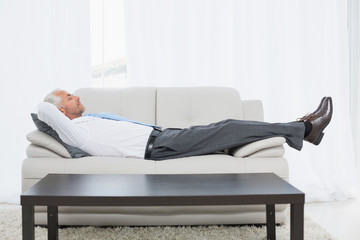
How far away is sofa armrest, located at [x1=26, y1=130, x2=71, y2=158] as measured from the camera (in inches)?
82.0

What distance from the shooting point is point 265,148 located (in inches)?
83.7

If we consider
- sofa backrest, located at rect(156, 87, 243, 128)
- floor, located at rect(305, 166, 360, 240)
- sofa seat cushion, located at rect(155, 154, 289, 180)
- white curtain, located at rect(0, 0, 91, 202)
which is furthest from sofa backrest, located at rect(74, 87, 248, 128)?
floor, located at rect(305, 166, 360, 240)

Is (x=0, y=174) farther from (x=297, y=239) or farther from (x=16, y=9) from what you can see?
(x=297, y=239)

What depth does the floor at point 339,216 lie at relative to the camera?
2.12 m

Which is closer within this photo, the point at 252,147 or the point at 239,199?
the point at 239,199

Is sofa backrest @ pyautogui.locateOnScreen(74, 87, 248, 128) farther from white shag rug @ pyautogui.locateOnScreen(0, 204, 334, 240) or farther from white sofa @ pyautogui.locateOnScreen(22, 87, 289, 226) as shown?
white shag rug @ pyautogui.locateOnScreen(0, 204, 334, 240)

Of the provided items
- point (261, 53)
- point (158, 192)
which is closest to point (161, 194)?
point (158, 192)

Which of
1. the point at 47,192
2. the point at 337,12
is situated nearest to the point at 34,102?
the point at 47,192

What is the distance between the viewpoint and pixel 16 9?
10.2 feet

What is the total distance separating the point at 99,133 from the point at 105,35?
1293 mm

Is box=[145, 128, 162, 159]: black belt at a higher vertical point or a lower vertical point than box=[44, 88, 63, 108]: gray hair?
lower

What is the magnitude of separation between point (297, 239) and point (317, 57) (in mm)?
2118

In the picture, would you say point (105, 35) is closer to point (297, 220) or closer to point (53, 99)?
point (53, 99)

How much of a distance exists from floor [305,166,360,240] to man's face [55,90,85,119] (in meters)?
1.64
